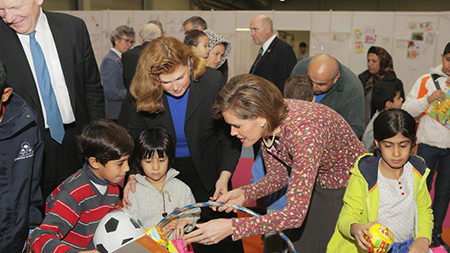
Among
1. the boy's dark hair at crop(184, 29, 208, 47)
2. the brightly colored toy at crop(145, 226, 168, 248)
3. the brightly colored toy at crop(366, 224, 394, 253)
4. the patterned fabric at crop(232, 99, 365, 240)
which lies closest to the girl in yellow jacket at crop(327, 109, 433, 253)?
the patterned fabric at crop(232, 99, 365, 240)

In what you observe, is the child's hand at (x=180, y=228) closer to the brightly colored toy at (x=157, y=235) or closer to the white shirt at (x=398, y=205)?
the brightly colored toy at (x=157, y=235)

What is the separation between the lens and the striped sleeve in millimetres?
1862

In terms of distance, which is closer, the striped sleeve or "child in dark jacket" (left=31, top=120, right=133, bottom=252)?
the striped sleeve

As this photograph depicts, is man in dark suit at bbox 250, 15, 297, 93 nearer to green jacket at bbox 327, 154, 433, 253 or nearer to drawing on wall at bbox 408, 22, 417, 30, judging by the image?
green jacket at bbox 327, 154, 433, 253

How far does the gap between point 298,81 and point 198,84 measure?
97 centimetres

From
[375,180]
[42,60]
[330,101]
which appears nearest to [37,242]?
[42,60]

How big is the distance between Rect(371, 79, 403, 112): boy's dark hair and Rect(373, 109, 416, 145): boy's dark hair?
2359 mm

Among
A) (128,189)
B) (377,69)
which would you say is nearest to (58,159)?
(128,189)

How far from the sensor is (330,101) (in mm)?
3488

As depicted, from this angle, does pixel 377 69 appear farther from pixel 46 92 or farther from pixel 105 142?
pixel 46 92

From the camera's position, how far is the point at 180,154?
8.98 feet

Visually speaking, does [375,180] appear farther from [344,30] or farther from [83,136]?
[344,30]

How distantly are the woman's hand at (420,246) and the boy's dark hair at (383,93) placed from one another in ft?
8.52

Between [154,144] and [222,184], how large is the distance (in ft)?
1.80
